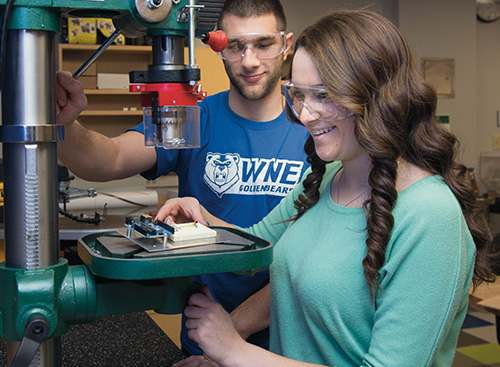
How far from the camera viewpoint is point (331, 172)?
127cm

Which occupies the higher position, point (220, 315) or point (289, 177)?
point (289, 177)

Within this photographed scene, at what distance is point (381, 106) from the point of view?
100cm

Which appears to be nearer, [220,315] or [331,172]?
[220,315]

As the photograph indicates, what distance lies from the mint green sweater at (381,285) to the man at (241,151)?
36cm

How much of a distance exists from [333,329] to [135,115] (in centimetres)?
368

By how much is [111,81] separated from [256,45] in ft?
9.03

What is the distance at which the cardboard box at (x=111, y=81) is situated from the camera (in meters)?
4.05

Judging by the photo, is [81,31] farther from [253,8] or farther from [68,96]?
[68,96]

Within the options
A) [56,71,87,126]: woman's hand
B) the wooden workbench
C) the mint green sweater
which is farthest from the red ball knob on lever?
the wooden workbench

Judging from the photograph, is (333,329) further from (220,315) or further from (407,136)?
(407,136)

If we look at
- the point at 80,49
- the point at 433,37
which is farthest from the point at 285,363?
the point at 433,37

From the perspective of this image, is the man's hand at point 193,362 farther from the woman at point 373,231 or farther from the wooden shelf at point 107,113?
the wooden shelf at point 107,113

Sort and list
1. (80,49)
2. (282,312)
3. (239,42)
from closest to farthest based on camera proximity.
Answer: (282,312) < (239,42) < (80,49)

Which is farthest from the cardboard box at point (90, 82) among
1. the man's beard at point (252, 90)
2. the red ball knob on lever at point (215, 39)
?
the red ball knob on lever at point (215, 39)
